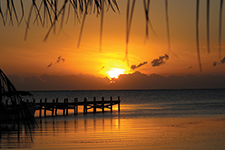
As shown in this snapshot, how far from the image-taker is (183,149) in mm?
14602

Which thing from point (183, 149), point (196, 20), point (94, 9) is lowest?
point (183, 149)

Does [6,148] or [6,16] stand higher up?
[6,16]

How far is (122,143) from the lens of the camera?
626 inches

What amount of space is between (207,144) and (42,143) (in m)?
9.37

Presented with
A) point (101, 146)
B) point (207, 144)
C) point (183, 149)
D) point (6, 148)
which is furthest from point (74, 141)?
point (207, 144)

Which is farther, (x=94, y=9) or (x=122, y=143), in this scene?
(x=122, y=143)

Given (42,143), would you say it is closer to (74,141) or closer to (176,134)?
(74,141)

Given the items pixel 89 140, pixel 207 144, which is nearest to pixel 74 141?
pixel 89 140

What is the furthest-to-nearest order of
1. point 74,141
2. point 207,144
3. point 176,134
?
1. point 176,134
2. point 74,141
3. point 207,144

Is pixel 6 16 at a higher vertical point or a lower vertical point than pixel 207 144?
higher

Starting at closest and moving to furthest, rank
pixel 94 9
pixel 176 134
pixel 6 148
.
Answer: pixel 94 9 < pixel 6 148 < pixel 176 134

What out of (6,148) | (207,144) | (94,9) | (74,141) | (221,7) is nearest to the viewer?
(221,7)

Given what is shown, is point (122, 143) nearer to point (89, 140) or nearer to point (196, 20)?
point (89, 140)

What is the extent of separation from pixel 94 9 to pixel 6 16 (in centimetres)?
56
